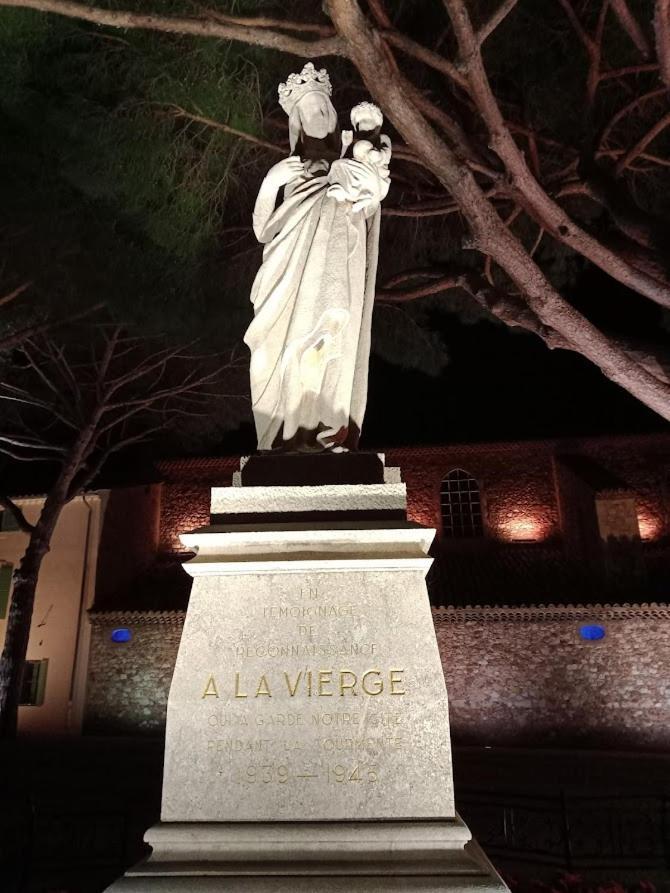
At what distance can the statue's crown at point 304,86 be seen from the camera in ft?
13.0

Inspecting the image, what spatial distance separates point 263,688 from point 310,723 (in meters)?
0.22

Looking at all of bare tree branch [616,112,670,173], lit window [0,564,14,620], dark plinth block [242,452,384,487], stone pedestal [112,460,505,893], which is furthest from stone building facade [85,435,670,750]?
stone pedestal [112,460,505,893]

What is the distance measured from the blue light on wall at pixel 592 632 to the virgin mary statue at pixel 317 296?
12.1m

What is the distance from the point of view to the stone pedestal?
2.39 meters

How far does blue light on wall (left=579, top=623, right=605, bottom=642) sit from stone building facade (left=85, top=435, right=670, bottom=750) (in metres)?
0.02

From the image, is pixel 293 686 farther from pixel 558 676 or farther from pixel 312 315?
pixel 558 676

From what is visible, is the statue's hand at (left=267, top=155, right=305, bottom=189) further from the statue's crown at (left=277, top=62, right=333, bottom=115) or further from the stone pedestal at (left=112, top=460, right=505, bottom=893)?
the stone pedestal at (left=112, top=460, right=505, bottom=893)

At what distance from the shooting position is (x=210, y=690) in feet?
8.85

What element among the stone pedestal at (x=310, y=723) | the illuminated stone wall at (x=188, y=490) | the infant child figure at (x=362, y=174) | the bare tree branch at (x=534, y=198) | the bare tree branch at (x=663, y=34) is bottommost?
the stone pedestal at (x=310, y=723)

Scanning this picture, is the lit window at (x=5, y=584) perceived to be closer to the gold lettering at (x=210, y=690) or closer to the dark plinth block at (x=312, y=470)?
the dark plinth block at (x=312, y=470)

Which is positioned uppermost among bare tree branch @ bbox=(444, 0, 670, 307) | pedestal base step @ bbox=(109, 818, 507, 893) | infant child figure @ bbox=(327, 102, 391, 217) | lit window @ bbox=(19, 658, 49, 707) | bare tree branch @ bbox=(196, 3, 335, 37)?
bare tree branch @ bbox=(196, 3, 335, 37)

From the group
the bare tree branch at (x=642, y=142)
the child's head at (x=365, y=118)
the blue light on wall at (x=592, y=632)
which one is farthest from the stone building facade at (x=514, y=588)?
the child's head at (x=365, y=118)

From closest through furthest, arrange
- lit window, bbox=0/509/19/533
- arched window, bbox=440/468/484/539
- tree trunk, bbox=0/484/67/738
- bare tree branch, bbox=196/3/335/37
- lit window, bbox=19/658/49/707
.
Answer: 1. bare tree branch, bbox=196/3/335/37
2. tree trunk, bbox=0/484/67/738
3. lit window, bbox=19/658/49/707
4. lit window, bbox=0/509/19/533
5. arched window, bbox=440/468/484/539

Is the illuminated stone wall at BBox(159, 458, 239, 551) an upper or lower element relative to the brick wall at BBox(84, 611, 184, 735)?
upper
